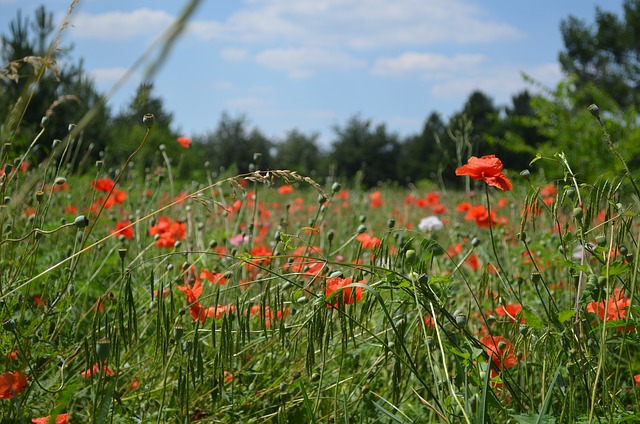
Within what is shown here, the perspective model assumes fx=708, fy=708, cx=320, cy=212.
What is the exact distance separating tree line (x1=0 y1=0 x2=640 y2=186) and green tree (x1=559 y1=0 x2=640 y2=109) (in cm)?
4

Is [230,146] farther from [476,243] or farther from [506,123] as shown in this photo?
[476,243]

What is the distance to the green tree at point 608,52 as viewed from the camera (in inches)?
1116

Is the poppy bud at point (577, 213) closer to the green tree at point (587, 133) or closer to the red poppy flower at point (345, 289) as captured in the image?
the red poppy flower at point (345, 289)

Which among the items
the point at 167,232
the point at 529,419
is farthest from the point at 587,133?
the point at 529,419

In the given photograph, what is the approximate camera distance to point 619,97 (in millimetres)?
28766

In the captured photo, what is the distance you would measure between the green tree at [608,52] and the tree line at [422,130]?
0.04m

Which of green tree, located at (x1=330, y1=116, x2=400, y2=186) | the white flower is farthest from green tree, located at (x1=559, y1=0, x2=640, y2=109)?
the white flower

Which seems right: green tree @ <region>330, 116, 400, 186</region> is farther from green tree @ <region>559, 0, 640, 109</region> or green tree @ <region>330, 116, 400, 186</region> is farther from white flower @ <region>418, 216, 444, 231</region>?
white flower @ <region>418, 216, 444, 231</region>

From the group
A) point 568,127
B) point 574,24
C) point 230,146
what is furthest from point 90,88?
point 574,24

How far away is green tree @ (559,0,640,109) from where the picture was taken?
93.0 ft

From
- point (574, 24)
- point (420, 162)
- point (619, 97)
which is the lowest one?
point (420, 162)

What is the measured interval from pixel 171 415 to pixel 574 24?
32840 mm

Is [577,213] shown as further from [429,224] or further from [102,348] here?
[429,224]

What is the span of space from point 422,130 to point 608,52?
11.5m
